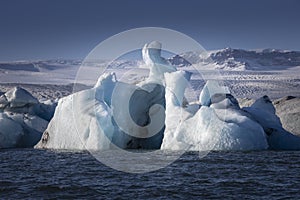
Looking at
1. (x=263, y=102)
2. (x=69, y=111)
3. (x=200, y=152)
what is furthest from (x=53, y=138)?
(x=263, y=102)

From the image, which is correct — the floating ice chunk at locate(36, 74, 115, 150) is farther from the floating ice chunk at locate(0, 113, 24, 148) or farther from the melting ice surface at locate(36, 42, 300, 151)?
the floating ice chunk at locate(0, 113, 24, 148)

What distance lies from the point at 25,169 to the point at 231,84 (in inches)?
5303

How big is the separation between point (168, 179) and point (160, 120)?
1685cm

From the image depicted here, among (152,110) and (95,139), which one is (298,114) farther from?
(95,139)

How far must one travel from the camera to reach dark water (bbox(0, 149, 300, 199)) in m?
14.9

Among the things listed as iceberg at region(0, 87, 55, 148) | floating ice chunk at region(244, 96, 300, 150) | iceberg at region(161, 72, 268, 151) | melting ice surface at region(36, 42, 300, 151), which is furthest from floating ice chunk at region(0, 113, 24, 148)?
floating ice chunk at region(244, 96, 300, 150)

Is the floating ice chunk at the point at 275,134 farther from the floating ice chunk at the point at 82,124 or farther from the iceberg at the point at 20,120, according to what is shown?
the iceberg at the point at 20,120

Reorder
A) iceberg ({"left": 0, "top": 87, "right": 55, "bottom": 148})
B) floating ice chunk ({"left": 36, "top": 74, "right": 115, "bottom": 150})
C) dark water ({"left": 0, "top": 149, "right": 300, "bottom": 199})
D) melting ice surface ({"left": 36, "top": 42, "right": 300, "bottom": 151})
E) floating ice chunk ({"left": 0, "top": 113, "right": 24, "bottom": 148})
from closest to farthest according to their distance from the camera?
dark water ({"left": 0, "top": 149, "right": 300, "bottom": 199}) < melting ice surface ({"left": 36, "top": 42, "right": 300, "bottom": 151}) < floating ice chunk ({"left": 36, "top": 74, "right": 115, "bottom": 150}) < floating ice chunk ({"left": 0, "top": 113, "right": 24, "bottom": 148}) < iceberg ({"left": 0, "top": 87, "right": 55, "bottom": 148})

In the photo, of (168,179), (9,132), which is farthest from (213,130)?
(9,132)

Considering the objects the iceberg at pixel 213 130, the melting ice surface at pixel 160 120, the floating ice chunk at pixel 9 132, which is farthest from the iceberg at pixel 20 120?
the iceberg at pixel 213 130

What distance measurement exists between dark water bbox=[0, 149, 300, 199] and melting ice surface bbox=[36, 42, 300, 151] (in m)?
3.03

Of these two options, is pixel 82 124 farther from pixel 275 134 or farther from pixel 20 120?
pixel 275 134

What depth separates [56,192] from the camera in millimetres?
15531

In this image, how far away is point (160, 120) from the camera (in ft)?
114
